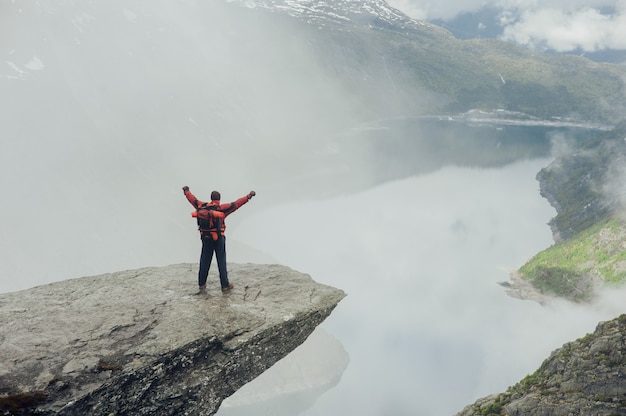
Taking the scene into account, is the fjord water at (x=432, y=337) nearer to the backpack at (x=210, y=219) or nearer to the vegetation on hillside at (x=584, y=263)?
the vegetation on hillside at (x=584, y=263)

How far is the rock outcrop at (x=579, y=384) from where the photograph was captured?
23.7 meters

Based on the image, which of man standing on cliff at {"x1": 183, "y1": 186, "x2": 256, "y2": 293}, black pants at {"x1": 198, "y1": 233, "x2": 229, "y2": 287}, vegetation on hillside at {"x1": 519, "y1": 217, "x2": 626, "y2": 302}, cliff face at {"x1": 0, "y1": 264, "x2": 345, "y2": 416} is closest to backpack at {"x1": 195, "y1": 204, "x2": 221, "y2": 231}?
man standing on cliff at {"x1": 183, "y1": 186, "x2": 256, "y2": 293}

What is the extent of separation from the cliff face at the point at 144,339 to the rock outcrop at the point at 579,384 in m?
13.8

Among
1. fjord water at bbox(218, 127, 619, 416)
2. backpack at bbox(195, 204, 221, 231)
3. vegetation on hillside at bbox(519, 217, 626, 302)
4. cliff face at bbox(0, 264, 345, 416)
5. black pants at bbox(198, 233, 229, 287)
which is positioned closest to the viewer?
cliff face at bbox(0, 264, 345, 416)

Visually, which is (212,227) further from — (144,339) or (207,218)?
(144,339)

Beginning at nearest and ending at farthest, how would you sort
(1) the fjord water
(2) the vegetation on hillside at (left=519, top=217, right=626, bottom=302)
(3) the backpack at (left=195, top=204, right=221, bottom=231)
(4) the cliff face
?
(4) the cliff face < (3) the backpack at (left=195, top=204, right=221, bottom=231) < (1) the fjord water < (2) the vegetation on hillside at (left=519, top=217, right=626, bottom=302)

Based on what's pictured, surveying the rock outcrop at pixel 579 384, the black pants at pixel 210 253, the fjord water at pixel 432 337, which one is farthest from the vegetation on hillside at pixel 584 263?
the black pants at pixel 210 253

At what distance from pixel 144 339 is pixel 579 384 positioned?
2371cm

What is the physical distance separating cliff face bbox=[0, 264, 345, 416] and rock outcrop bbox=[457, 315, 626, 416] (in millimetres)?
13795

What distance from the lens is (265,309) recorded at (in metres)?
20.5

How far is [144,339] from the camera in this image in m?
17.6

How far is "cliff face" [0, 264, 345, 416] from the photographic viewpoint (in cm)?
1559

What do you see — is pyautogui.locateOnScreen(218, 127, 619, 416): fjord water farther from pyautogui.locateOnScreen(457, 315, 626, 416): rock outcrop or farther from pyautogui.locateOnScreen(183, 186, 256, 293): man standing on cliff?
pyautogui.locateOnScreen(183, 186, 256, 293): man standing on cliff

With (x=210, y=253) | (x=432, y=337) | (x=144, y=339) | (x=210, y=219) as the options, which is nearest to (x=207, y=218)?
(x=210, y=219)
